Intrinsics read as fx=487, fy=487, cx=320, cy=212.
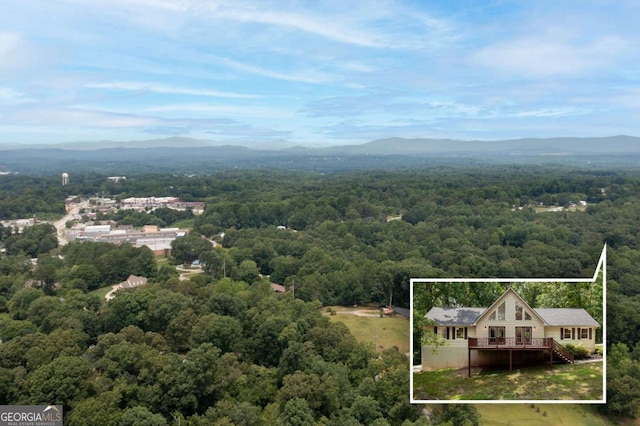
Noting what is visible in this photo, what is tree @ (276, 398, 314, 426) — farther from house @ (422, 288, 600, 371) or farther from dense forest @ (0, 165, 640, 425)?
house @ (422, 288, 600, 371)

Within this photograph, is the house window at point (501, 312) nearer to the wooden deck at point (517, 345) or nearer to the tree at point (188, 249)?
the wooden deck at point (517, 345)

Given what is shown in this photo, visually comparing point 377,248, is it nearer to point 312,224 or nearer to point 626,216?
point 312,224

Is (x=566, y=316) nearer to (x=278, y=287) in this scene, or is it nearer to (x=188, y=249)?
(x=278, y=287)

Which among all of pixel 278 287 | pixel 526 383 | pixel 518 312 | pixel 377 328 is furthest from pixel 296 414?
pixel 278 287

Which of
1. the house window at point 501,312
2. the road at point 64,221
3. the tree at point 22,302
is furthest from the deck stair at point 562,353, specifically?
the road at point 64,221

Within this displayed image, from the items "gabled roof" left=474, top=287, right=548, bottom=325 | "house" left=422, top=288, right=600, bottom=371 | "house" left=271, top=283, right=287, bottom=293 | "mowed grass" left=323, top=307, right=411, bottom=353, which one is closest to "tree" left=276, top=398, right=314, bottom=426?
"house" left=422, top=288, right=600, bottom=371

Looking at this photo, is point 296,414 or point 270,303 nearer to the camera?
point 296,414
